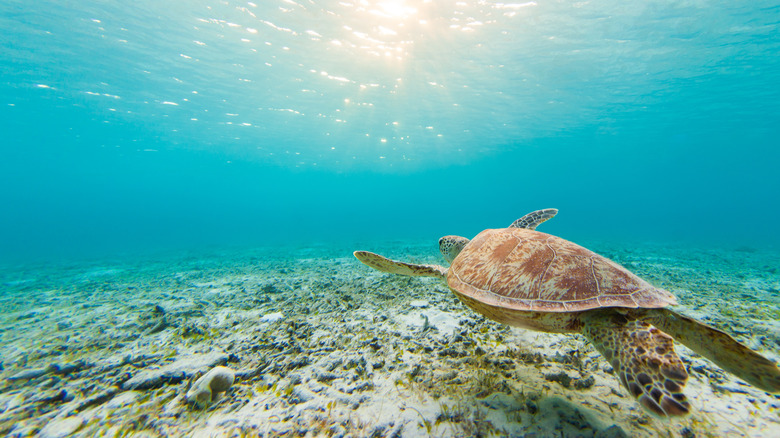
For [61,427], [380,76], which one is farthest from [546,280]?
[380,76]

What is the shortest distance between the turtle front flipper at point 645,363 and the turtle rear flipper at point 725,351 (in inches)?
6.1

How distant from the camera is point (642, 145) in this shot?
36000mm

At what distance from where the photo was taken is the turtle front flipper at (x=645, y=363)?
123cm

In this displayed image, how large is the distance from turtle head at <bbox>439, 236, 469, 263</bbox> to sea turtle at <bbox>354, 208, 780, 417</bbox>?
35.4 inches

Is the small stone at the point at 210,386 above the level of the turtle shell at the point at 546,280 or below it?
below

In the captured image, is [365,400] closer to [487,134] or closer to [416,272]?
[416,272]

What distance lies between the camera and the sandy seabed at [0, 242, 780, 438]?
5.08ft

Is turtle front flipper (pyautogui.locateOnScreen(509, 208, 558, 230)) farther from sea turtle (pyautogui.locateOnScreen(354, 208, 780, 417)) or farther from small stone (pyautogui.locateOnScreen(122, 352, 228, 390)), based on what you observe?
small stone (pyautogui.locateOnScreen(122, 352, 228, 390))

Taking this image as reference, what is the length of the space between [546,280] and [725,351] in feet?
2.84

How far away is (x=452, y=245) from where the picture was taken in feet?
11.0

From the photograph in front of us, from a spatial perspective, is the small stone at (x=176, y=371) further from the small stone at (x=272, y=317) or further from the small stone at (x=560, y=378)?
the small stone at (x=560, y=378)

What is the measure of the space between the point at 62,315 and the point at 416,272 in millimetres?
5746

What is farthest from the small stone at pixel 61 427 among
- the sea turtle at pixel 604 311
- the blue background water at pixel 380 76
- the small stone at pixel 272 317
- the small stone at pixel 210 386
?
the blue background water at pixel 380 76

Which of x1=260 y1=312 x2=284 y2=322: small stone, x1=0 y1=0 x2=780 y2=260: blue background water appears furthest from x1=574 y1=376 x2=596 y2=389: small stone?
x1=0 y1=0 x2=780 y2=260: blue background water
